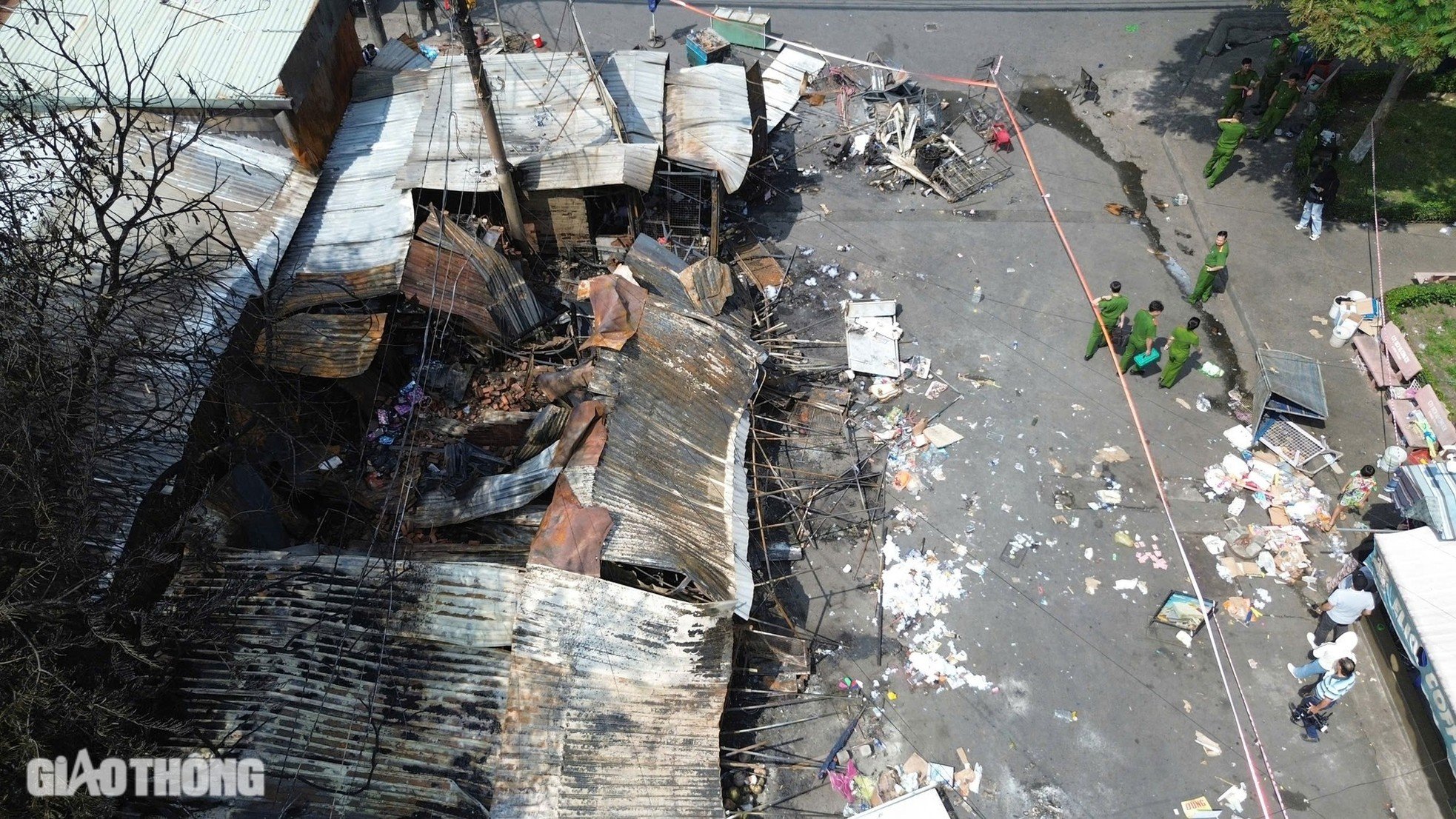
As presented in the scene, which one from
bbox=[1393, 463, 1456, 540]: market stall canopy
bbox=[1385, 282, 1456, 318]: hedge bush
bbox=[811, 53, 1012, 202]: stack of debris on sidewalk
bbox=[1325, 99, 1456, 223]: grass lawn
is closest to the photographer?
bbox=[1393, 463, 1456, 540]: market stall canopy

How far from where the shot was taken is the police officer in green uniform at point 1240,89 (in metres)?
14.6

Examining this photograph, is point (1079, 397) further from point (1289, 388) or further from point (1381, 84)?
point (1381, 84)

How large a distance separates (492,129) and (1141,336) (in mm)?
8701

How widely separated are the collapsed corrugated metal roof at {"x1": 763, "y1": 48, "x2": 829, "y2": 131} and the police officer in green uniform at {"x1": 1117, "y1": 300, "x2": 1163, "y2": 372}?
7068mm

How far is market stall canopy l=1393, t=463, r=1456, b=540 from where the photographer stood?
8.82 m

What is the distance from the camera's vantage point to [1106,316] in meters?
11.7

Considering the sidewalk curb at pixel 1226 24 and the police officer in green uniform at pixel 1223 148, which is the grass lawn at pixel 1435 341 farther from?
the sidewalk curb at pixel 1226 24

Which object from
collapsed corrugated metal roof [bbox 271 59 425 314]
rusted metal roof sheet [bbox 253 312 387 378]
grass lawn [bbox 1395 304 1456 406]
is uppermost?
collapsed corrugated metal roof [bbox 271 59 425 314]

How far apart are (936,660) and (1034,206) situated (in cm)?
829

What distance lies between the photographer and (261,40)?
11688mm

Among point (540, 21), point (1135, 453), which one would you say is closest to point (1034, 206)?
point (1135, 453)

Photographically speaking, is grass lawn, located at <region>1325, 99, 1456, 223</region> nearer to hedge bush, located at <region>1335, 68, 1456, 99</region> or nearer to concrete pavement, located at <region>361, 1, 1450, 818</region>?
hedge bush, located at <region>1335, 68, 1456, 99</region>

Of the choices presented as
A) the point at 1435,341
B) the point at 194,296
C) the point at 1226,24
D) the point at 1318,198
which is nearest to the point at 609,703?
the point at 194,296
